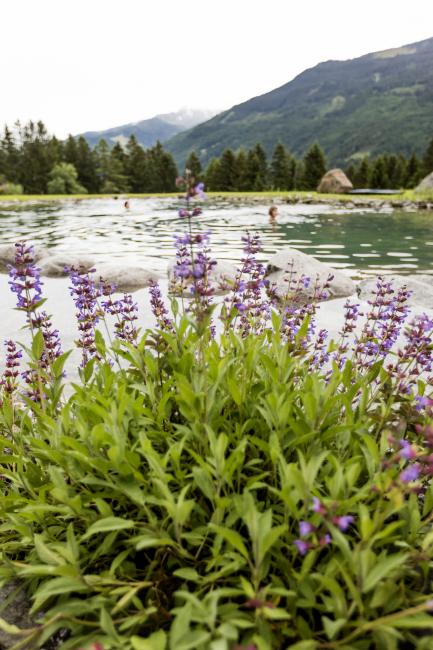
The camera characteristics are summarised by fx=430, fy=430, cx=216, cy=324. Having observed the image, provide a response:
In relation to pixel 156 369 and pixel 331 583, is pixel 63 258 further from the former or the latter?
pixel 331 583

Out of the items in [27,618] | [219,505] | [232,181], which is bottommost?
[27,618]

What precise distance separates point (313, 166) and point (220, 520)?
299 ft

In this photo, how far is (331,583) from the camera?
1866 mm

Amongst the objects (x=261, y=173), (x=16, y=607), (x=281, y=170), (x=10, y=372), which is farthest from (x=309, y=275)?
(x=261, y=173)

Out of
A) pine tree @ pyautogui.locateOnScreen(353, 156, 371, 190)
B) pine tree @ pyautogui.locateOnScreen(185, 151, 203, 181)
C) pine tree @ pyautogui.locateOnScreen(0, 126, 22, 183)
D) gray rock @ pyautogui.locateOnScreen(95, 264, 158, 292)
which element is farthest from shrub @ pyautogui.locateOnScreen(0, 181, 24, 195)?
gray rock @ pyautogui.locateOnScreen(95, 264, 158, 292)

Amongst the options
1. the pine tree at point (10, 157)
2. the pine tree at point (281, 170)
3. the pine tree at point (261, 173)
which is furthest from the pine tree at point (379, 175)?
the pine tree at point (10, 157)

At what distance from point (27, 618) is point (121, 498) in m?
0.87

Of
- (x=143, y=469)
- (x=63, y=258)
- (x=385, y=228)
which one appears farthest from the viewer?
(x=385, y=228)

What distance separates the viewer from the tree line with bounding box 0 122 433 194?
275ft

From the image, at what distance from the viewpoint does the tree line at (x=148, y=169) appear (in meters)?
83.7

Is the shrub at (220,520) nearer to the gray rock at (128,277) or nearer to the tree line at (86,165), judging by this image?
the gray rock at (128,277)

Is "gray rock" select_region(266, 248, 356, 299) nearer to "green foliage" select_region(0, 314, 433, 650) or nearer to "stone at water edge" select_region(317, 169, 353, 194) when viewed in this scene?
"green foliage" select_region(0, 314, 433, 650)

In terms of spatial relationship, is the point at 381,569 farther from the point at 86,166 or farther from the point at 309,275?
the point at 86,166

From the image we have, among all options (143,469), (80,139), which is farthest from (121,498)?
(80,139)
